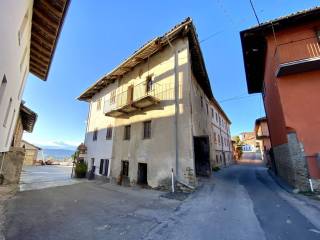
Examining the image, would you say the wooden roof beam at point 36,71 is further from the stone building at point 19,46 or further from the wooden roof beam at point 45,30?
the wooden roof beam at point 45,30

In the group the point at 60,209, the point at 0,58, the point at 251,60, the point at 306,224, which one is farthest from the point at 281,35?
the point at 60,209

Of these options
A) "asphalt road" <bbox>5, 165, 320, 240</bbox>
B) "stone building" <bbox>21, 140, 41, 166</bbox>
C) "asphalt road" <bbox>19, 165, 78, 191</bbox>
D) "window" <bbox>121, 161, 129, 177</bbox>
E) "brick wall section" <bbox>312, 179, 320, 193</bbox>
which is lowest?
"asphalt road" <bbox>5, 165, 320, 240</bbox>

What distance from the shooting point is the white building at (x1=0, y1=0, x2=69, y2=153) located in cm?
456

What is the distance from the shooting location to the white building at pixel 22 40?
4.56 m

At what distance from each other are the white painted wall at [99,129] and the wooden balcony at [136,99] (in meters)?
1.63

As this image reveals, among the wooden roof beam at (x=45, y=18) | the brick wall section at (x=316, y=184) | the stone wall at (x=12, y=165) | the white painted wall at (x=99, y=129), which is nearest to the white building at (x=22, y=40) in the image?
the wooden roof beam at (x=45, y=18)

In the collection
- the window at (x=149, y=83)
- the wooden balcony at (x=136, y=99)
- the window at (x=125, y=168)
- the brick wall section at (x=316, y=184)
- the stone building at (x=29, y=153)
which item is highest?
the window at (x=149, y=83)

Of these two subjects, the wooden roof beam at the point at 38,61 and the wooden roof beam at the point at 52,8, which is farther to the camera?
the wooden roof beam at the point at 38,61

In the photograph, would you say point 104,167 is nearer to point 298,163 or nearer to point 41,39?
point 41,39

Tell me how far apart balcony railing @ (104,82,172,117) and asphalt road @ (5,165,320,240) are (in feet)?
19.1

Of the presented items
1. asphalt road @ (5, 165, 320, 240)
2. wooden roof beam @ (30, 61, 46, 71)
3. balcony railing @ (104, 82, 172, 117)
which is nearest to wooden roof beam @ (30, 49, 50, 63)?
wooden roof beam @ (30, 61, 46, 71)

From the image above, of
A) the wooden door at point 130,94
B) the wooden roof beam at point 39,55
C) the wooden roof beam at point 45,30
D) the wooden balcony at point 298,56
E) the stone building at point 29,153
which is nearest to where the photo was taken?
the wooden roof beam at point 45,30

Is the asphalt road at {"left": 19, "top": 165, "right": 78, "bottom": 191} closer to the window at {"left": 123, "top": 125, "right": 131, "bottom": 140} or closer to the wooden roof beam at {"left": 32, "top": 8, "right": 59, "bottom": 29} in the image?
the window at {"left": 123, "top": 125, "right": 131, "bottom": 140}

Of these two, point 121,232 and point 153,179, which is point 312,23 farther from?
point 121,232
